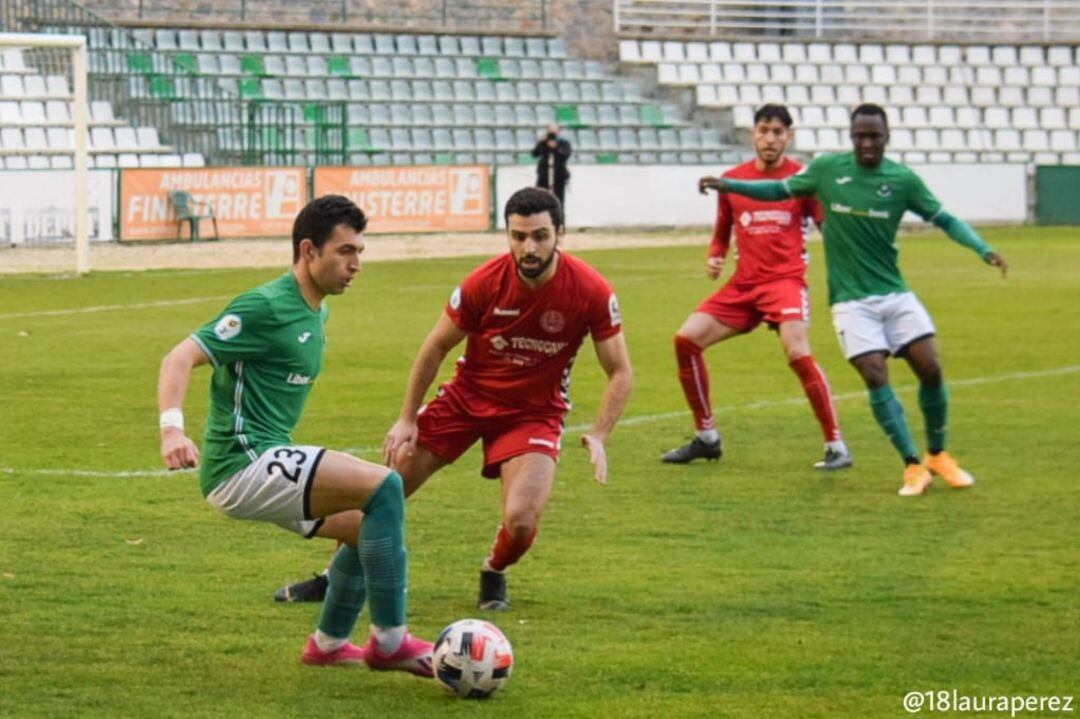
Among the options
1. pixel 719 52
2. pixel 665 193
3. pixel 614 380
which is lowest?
pixel 665 193

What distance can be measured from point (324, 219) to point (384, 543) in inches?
42.8

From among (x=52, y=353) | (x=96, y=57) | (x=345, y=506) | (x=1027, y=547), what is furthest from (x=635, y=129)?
(x=345, y=506)

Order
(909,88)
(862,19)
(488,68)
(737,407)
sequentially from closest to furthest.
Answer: (737,407) → (488,68) → (909,88) → (862,19)

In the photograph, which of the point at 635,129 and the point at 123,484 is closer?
the point at 123,484

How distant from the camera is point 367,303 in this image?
22.7 meters

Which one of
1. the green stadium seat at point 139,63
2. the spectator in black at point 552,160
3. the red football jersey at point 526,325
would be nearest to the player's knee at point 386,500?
the red football jersey at point 526,325

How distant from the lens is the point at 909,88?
44.9 meters

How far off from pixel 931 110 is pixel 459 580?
37266 mm

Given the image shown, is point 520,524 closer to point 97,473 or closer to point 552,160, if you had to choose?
point 97,473

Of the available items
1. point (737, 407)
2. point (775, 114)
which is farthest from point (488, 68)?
point (775, 114)

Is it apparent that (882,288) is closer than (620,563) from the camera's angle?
No

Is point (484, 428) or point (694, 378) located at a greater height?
point (484, 428)

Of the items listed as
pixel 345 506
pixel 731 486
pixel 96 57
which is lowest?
pixel 731 486

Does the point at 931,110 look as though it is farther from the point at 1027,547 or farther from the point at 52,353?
the point at 1027,547
